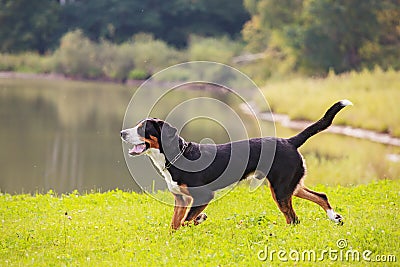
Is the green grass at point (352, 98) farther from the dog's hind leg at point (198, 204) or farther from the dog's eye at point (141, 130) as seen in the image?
the dog's eye at point (141, 130)

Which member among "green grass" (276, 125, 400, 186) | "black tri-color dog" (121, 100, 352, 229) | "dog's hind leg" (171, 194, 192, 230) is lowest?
"green grass" (276, 125, 400, 186)

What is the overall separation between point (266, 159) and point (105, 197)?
11.2 feet

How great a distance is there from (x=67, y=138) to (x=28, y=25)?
134 ft

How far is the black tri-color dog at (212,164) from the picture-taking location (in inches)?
293

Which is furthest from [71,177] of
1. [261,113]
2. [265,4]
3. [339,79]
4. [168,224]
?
[265,4]

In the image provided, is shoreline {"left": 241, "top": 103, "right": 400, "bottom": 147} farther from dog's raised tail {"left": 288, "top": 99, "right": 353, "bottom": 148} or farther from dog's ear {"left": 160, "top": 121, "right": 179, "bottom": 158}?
dog's ear {"left": 160, "top": 121, "right": 179, "bottom": 158}

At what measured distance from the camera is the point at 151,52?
49.2m

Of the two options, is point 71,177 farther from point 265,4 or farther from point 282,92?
point 265,4

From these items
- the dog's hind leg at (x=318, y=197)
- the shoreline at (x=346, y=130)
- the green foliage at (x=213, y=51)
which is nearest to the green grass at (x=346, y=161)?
the shoreline at (x=346, y=130)

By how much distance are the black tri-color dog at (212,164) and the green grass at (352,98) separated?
1415cm

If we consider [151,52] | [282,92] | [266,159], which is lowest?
[151,52]

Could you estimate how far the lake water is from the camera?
47.8 feet

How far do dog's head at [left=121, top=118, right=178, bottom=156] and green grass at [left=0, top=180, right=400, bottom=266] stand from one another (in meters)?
0.98

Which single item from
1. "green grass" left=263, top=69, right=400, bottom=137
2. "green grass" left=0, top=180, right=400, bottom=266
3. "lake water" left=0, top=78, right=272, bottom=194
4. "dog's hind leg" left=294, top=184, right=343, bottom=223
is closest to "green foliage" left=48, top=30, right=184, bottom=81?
"lake water" left=0, top=78, right=272, bottom=194
